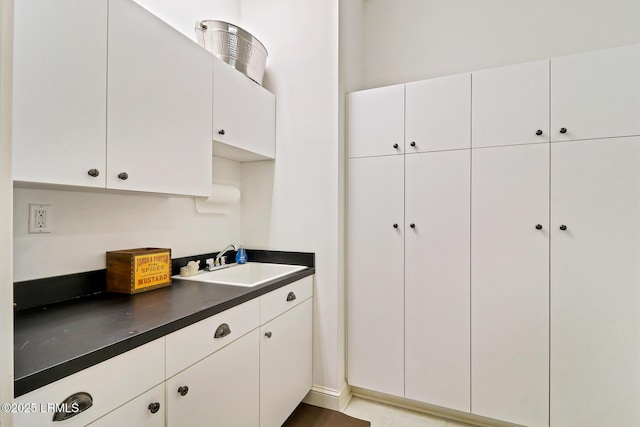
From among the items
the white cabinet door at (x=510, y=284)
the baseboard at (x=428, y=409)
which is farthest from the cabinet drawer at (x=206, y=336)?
the white cabinet door at (x=510, y=284)

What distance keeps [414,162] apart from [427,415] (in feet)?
5.25

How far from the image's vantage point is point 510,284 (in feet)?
5.49

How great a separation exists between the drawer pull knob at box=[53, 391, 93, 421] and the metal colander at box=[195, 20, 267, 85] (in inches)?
65.7

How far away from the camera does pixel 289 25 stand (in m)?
2.09

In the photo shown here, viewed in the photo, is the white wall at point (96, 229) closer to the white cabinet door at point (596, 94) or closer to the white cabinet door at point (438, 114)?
the white cabinet door at point (438, 114)

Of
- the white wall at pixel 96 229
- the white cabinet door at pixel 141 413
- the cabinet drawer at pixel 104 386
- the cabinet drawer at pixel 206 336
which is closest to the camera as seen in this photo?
the cabinet drawer at pixel 104 386

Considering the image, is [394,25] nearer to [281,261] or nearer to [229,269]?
[281,261]

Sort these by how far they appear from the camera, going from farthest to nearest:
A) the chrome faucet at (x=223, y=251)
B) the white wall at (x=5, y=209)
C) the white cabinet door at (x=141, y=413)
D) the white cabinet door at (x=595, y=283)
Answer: the chrome faucet at (x=223, y=251)
the white cabinet door at (x=595, y=283)
the white cabinet door at (x=141, y=413)
the white wall at (x=5, y=209)

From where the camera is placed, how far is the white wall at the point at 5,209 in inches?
20.8

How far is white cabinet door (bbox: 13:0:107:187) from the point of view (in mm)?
875

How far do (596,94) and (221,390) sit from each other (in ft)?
7.42

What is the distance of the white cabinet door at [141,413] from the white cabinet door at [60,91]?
0.72 m

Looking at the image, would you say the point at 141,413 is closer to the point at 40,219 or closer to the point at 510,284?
the point at 40,219

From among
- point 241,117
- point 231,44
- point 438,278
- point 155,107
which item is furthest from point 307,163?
point 438,278
